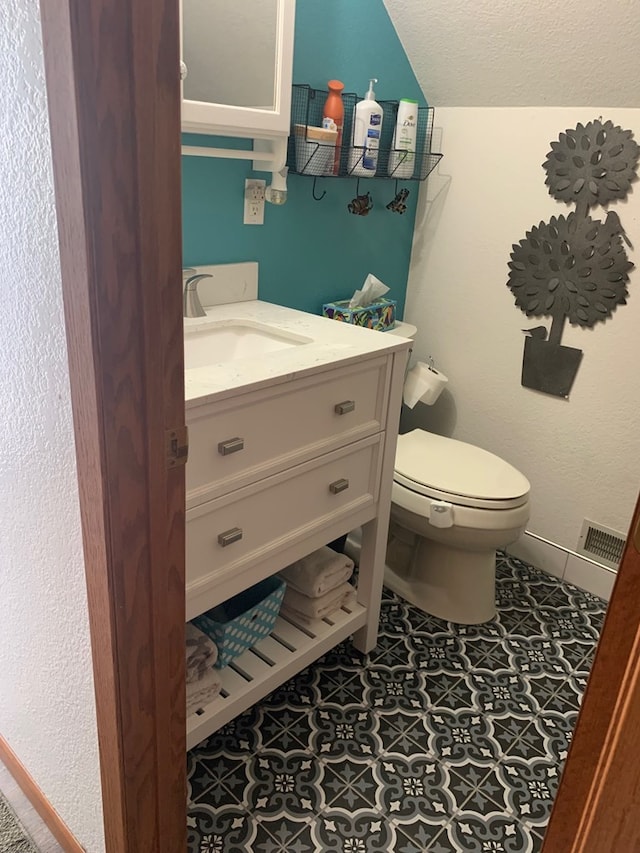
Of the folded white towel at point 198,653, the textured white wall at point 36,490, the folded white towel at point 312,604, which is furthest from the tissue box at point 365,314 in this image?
the textured white wall at point 36,490

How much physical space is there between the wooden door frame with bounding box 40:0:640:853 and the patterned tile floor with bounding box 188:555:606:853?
18.2 inches

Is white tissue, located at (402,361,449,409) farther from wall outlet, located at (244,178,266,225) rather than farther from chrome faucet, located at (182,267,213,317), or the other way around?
chrome faucet, located at (182,267,213,317)

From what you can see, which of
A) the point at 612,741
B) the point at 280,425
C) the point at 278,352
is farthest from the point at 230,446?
the point at 612,741

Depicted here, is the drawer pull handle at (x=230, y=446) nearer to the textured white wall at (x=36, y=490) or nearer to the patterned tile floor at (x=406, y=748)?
the textured white wall at (x=36, y=490)

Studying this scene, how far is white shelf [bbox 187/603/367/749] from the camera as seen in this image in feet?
4.80

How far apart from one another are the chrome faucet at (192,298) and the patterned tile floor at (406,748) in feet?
3.22

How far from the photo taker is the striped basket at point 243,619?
1.52 m

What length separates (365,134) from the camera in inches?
73.4

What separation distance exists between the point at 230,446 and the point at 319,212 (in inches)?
41.6

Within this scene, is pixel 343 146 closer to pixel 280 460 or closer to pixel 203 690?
pixel 280 460

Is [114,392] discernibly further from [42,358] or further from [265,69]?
[265,69]

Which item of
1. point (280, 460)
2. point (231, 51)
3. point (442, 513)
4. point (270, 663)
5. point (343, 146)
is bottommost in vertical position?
point (270, 663)

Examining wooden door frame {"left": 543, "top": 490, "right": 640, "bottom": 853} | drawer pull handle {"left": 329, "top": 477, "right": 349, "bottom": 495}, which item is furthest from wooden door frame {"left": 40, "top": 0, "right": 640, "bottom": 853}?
drawer pull handle {"left": 329, "top": 477, "right": 349, "bottom": 495}

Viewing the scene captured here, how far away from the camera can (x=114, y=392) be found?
2.71ft
